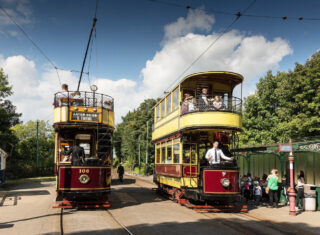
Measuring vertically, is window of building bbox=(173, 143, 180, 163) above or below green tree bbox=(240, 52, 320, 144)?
below

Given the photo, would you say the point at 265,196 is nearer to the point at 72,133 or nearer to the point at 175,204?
the point at 175,204

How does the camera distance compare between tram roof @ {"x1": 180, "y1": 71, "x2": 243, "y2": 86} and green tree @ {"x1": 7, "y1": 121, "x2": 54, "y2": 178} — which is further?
green tree @ {"x1": 7, "y1": 121, "x2": 54, "y2": 178}

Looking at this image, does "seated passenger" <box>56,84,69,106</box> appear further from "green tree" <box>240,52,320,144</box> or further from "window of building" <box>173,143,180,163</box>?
"green tree" <box>240,52,320,144</box>

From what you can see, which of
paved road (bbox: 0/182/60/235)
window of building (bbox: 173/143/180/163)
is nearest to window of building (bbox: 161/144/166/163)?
window of building (bbox: 173/143/180/163)

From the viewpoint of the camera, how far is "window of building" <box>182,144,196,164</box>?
514 inches

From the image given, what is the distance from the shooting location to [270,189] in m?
12.8

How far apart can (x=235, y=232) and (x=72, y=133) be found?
9007 millimetres

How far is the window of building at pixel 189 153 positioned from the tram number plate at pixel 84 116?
3.82m

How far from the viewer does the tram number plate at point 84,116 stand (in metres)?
12.8

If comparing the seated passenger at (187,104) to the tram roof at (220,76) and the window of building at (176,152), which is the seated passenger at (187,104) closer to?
the tram roof at (220,76)

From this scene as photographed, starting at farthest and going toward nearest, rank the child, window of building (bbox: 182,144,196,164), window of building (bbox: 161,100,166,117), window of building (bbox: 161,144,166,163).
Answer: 1. window of building (bbox: 161,100,166,117)
2. window of building (bbox: 161,144,166,163)
3. the child
4. window of building (bbox: 182,144,196,164)

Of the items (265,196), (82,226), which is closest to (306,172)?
(265,196)

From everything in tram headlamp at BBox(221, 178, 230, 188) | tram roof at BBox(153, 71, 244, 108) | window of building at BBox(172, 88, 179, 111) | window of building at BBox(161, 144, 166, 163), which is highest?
tram roof at BBox(153, 71, 244, 108)

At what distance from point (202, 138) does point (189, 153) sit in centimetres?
105
